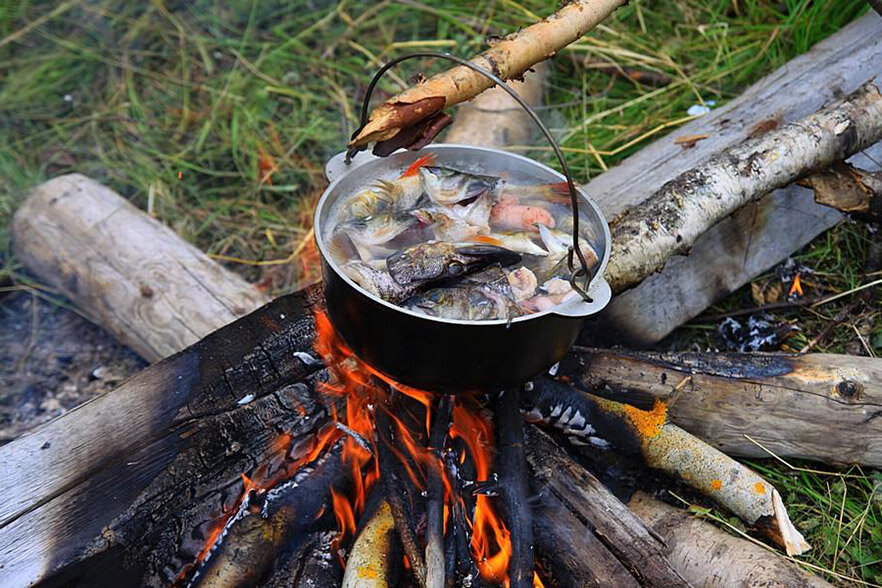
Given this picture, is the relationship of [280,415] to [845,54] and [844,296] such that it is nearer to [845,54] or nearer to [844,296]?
[844,296]

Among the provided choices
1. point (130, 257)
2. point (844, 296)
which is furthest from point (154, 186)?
point (844, 296)

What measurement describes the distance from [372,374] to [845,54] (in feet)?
7.98

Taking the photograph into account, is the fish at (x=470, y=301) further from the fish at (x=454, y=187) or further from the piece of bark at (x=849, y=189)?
the piece of bark at (x=849, y=189)

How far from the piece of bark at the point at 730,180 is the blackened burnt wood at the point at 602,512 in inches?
23.4

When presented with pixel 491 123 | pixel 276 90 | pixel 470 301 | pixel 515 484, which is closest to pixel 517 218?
pixel 470 301

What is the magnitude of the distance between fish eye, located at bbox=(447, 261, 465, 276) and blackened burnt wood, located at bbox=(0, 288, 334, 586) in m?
0.66

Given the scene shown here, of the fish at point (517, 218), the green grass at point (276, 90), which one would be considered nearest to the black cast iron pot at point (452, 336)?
the fish at point (517, 218)

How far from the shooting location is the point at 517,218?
2.22 metres

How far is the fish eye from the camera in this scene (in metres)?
1.99

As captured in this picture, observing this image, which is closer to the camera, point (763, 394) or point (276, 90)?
point (763, 394)

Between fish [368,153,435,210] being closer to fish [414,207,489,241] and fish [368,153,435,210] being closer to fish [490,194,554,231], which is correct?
fish [414,207,489,241]

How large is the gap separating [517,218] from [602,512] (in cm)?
83

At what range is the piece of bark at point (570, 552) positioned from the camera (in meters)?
2.07

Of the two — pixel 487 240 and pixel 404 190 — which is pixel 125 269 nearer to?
pixel 404 190
